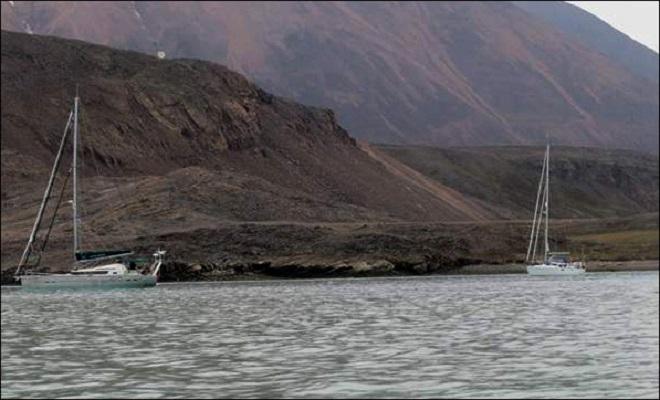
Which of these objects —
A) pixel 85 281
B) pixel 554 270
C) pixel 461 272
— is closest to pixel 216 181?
pixel 461 272

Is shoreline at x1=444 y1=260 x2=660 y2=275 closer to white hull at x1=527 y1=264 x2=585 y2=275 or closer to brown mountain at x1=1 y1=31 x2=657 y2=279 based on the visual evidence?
brown mountain at x1=1 y1=31 x2=657 y2=279

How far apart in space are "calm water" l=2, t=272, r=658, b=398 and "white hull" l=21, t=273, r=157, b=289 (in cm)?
1864

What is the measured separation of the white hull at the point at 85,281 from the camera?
7625 cm

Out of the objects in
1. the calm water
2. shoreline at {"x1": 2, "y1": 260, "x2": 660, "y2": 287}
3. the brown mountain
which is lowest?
the calm water

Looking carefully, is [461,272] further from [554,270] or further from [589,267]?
[589,267]

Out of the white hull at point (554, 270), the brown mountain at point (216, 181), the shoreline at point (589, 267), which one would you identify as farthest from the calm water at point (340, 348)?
the brown mountain at point (216, 181)

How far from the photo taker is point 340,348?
3144 centimetres

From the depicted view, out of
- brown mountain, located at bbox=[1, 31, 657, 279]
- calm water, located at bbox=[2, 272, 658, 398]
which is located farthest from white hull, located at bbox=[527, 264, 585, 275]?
calm water, located at bbox=[2, 272, 658, 398]

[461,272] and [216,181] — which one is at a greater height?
[216,181]

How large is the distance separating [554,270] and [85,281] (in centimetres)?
3529

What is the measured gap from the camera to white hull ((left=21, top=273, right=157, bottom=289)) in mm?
76250

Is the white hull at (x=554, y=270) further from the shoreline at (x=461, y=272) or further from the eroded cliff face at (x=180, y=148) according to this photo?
the eroded cliff face at (x=180, y=148)

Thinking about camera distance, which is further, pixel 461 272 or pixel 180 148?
Result: pixel 180 148

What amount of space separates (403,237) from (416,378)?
78.6 meters
